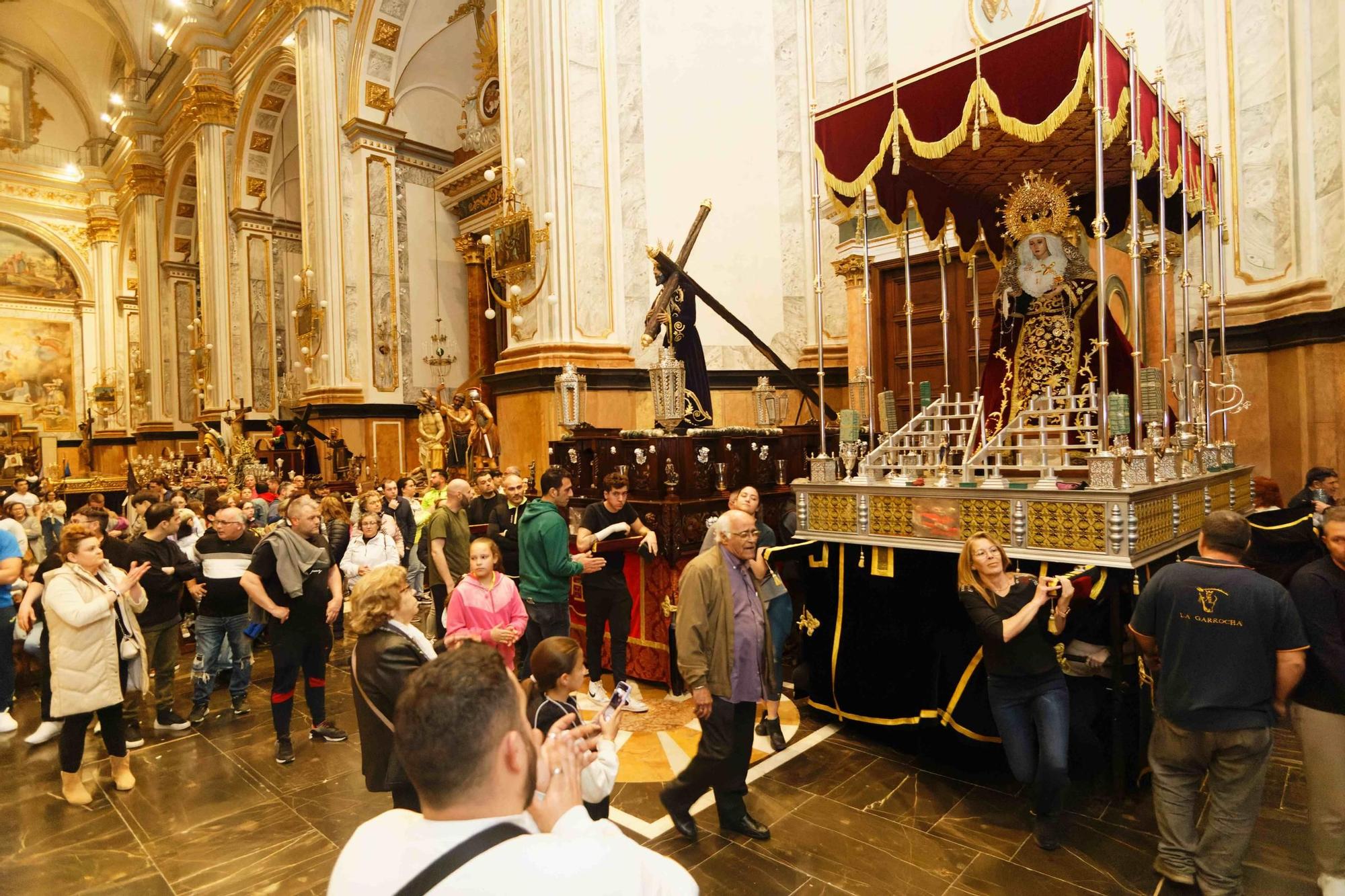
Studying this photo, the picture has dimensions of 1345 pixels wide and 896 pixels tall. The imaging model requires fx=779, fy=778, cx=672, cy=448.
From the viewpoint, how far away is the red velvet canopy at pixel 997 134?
16.2 feet

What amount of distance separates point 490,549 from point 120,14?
3213cm

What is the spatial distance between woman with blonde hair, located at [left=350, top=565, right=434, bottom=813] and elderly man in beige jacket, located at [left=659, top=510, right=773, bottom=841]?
121cm

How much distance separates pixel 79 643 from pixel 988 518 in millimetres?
5254

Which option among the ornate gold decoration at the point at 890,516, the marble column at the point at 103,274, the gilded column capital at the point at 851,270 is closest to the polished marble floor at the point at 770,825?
the ornate gold decoration at the point at 890,516

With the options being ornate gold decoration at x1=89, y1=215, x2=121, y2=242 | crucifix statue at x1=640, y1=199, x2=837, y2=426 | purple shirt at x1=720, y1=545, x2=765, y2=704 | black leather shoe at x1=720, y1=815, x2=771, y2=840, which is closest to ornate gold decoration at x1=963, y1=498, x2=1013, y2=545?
purple shirt at x1=720, y1=545, x2=765, y2=704

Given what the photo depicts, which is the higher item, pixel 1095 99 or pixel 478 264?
pixel 478 264

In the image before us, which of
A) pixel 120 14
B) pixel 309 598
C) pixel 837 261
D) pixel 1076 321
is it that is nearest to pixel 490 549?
pixel 309 598

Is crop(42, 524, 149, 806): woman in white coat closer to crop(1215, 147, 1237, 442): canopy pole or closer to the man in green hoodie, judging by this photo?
the man in green hoodie

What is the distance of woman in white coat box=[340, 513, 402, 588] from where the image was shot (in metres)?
6.63

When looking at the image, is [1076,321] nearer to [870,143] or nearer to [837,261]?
[870,143]

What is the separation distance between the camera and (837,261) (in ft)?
34.1

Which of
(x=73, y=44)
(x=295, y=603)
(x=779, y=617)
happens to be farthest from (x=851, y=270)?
(x=73, y=44)

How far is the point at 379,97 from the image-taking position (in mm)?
15703

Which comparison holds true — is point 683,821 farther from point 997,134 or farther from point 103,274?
point 103,274
